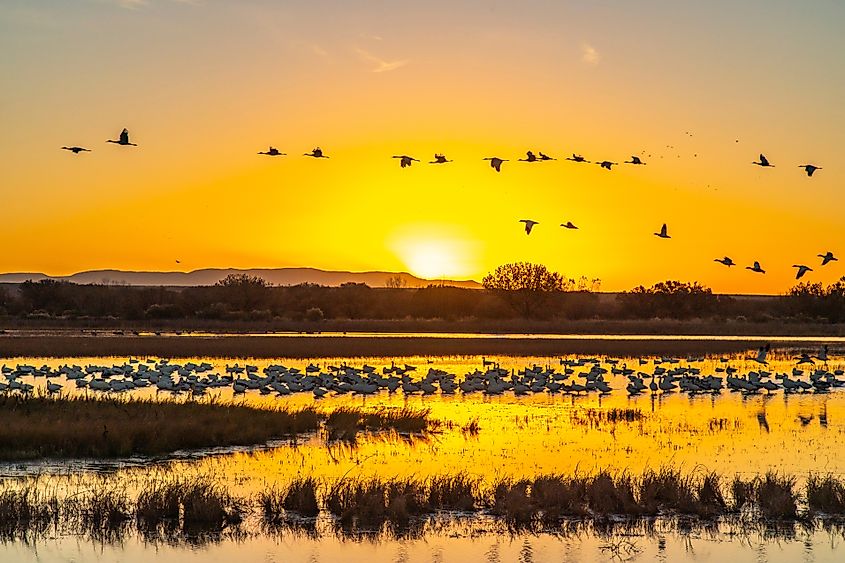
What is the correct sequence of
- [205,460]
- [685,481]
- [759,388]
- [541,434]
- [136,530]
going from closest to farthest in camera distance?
[136,530]
[685,481]
[205,460]
[541,434]
[759,388]

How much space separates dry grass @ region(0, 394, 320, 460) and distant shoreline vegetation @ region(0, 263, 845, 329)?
55.5m

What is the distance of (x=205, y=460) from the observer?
1927 cm

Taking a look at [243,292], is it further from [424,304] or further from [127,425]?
[127,425]

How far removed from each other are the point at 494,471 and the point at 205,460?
530cm

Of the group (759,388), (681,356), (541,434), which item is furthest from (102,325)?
(541,434)

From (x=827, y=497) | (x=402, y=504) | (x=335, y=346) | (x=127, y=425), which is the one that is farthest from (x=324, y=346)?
(x=827, y=497)

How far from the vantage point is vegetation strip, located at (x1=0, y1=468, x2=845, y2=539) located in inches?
566

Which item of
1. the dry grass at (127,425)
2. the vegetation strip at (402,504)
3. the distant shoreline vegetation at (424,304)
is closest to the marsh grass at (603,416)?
the dry grass at (127,425)

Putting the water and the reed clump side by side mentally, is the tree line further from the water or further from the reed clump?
the reed clump

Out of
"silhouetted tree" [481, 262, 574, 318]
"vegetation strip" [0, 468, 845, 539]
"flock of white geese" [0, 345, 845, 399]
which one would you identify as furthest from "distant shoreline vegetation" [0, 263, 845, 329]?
"vegetation strip" [0, 468, 845, 539]

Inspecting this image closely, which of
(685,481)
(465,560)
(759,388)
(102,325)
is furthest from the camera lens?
(102,325)

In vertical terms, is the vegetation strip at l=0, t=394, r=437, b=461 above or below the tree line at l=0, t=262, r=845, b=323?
below

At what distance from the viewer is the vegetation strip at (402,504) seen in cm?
1438

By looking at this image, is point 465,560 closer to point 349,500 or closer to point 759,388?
point 349,500
